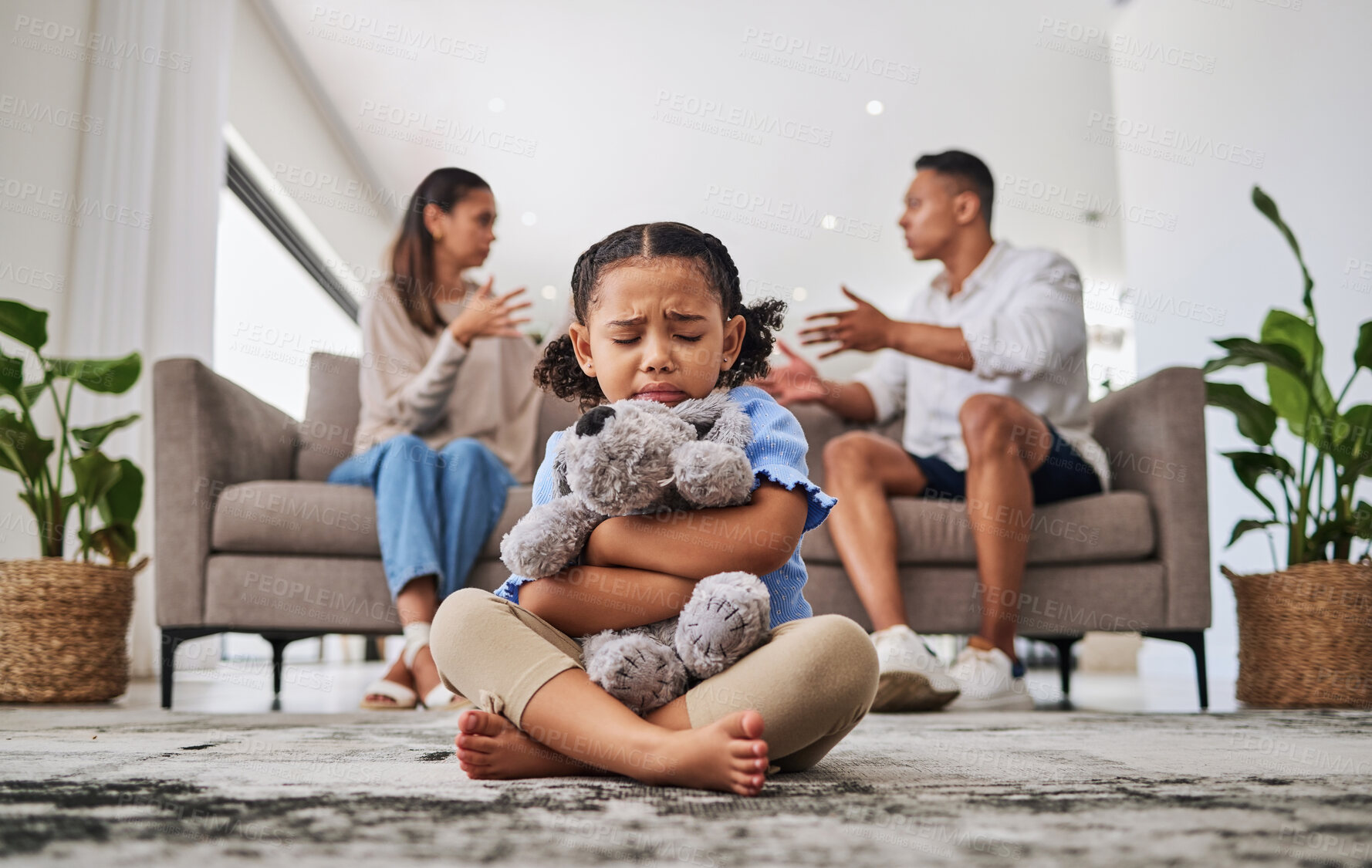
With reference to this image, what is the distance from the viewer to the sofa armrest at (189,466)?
5.94 ft

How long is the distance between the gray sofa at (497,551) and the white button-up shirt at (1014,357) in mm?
152

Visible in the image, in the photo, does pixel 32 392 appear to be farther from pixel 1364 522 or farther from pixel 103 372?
pixel 1364 522

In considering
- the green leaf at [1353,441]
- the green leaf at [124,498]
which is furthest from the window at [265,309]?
the green leaf at [1353,441]

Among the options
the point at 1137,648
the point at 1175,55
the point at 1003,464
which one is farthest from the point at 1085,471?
the point at 1137,648

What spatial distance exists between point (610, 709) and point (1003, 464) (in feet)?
4.30

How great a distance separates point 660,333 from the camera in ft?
2.79

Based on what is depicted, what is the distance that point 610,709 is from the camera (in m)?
0.71

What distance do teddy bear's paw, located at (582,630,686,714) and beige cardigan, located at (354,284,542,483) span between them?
1.42 m

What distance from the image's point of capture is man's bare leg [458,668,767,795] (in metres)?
0.63

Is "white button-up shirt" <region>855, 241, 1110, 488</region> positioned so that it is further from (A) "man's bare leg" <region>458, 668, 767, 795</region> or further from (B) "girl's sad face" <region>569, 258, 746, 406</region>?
(A) "man's bare leg" <region>458, 668, 767, 795</region>

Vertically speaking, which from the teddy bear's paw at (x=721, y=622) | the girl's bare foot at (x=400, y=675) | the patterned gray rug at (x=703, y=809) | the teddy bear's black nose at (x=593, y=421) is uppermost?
the teddy bear's black nose at (x=593, y=421)

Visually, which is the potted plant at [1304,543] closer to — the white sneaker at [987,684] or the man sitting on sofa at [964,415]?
the man sitting on sofa at [964,415]

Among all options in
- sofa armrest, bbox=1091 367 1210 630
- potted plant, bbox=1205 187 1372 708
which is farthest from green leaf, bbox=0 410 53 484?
potted plant, bbox=1205 187 1372 708

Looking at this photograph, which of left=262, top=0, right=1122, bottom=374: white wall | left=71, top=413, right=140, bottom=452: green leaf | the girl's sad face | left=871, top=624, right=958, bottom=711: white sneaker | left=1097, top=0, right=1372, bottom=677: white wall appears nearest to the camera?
the girl's sad face
